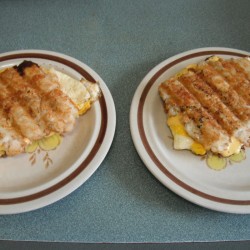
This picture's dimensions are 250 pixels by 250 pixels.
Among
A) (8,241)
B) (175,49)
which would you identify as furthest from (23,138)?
(175,49)

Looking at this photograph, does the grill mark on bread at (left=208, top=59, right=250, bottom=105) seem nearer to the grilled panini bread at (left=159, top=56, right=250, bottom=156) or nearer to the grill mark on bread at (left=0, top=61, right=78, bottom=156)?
the grilled panini bread at (left=159, top=56, right=250, bottom=156)

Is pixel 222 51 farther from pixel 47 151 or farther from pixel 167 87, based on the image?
pixel 47 151

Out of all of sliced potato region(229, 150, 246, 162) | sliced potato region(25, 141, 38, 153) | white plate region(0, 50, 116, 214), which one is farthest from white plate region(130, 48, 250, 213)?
sliced potato region(25, 141, 38, 153)

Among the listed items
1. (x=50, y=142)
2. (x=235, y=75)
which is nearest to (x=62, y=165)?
(x=50, y=142)

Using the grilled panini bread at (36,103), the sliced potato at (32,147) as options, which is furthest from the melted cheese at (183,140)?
the sliced potato at (32,147)

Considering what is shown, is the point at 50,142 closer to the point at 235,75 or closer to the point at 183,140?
the point at 183,140

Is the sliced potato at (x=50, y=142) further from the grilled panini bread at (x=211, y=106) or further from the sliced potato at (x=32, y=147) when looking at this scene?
the grilled panini bread at (x=211, y=106)
